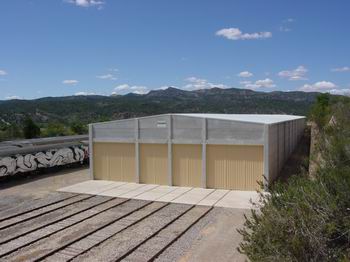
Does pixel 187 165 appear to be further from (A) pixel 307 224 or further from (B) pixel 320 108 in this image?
(B) pixel 320 108

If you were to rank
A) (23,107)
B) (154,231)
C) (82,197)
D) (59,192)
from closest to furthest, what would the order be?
1. (154,231)
2. (82,197)
3. (59,192)
4. (23,107)

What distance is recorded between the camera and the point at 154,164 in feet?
Result: 71.7

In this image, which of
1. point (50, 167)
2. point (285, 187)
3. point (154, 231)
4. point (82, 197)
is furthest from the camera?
point (50, 167)

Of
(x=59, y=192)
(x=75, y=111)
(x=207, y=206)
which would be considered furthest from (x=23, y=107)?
(x=207, y=206)

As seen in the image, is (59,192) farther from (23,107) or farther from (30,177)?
(23,107)

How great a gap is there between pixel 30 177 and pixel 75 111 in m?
70.7

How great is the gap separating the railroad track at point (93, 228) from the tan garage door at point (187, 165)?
3.80 m

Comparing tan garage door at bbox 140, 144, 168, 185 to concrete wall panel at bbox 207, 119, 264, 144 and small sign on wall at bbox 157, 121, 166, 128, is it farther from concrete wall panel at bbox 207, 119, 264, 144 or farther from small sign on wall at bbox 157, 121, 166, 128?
concrete wall panel at bbox 207, 119, 264, 144

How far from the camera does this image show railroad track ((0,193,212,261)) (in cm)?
1141

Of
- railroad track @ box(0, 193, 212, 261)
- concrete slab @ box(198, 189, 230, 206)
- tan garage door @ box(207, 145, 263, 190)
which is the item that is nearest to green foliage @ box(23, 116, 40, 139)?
railroad track @ box(0, 193, 212, 261)

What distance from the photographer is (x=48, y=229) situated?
45.2 feet

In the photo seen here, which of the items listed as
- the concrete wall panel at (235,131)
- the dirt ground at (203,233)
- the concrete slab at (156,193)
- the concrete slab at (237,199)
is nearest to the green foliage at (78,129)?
the dirt ground at (203,233)

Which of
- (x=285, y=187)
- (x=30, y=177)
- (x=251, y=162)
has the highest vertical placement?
(x=285, y=187)

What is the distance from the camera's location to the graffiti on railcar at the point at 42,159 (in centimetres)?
2402
